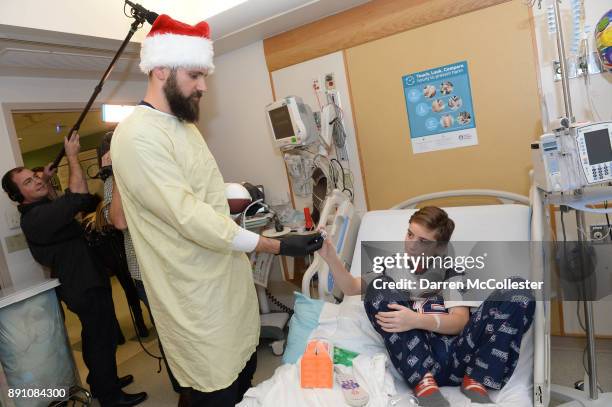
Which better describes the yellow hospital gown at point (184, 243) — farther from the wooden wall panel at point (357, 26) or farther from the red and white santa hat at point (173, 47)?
the wooden wall panel at point (357, 26)

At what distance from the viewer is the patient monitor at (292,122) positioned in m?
2.66

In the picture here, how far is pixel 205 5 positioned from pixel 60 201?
1493 millimetres

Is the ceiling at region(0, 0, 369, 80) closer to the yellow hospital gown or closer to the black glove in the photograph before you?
the yellow hospital gown

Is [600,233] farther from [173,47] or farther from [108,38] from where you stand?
[108,38]

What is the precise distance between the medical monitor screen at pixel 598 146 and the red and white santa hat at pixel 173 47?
145 cm

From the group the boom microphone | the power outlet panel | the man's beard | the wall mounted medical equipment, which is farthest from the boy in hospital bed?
the boom microphone

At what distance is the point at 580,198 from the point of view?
1.60 m

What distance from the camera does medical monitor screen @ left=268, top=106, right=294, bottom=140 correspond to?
2701 millimetres

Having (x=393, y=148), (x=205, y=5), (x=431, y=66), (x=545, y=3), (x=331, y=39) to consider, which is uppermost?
(x=205, y=5)

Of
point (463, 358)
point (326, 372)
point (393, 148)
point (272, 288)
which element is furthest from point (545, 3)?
point (272, 288)

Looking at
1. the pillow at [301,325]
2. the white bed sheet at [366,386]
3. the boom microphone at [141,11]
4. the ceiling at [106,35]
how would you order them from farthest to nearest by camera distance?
1. the ceiling at [106,35]
2. the boom microphone at [141,11]
3. the pillow at [301,325]
4. the white bed sheet at [366,386]

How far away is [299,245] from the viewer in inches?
58.8

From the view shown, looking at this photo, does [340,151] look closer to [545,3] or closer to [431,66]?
[431,66]
